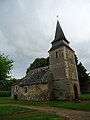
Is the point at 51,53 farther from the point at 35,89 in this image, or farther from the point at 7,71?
the point at 7,71

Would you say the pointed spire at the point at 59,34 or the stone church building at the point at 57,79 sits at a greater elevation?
the pointed spire at the point at 59,34

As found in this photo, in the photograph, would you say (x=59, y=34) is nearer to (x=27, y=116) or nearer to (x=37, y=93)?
(x=37, y=93)

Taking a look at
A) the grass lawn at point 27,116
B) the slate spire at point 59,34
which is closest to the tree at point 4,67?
the grass lawn at point 27,116

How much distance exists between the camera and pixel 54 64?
1005 inches

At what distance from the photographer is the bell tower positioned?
896 inches

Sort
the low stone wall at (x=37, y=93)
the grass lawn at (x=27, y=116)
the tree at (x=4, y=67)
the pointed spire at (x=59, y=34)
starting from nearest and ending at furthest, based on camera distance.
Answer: the grass lawn at (x=27, y=116) < the tree at (x=4, y=67) < the low stone wall at (x=37, y=93) < the pointed spire at (x=59, y=34)

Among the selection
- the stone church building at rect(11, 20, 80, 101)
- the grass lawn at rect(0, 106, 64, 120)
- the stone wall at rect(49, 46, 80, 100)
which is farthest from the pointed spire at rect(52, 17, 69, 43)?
the grass lawn at rect(0, 106, 64, 120)

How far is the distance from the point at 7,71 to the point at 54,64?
9829mm

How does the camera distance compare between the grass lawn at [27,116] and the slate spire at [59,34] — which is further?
the slate spire at [59,34]

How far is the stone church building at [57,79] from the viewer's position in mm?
23016

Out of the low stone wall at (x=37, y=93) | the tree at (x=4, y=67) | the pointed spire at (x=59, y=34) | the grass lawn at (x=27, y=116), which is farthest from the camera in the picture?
the pointed spire at (x=59, y=34)

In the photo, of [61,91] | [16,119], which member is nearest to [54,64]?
[61,91]

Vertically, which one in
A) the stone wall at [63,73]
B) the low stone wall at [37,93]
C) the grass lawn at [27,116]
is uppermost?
the stone wall at [63,73]

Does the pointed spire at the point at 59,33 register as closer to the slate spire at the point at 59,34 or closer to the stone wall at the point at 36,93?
the slate spire at the point at 59,34
